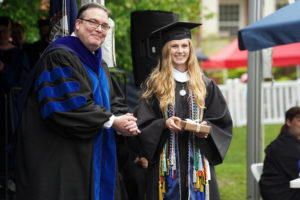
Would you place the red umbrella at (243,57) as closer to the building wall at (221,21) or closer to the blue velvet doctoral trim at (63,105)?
the building wall at (221,21)

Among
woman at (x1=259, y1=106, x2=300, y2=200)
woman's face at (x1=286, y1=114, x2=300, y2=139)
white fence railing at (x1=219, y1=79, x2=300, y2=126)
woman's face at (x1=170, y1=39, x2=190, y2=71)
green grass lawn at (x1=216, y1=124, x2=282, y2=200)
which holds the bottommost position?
green grass lawn at (x1=216, y1=124, x2=282, y2=200)

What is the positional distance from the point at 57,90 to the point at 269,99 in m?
15.2

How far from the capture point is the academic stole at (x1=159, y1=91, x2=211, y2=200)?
4.41m

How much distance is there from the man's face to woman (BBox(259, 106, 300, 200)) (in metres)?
2.63

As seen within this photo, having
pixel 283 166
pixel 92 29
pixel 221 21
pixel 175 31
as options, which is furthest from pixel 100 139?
pixel 221 21

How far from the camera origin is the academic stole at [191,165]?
441 centimetres

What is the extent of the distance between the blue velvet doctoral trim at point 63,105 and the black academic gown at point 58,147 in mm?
31

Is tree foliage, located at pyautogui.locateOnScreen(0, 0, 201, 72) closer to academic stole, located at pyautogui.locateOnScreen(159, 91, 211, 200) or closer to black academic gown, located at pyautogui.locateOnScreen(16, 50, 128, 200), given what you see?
academic stole, located at pyautogui.locateOnScreen(159, 91, 211, 200)

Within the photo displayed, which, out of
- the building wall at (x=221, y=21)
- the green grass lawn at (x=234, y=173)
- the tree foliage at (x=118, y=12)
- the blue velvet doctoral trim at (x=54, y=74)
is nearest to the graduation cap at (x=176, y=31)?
the blue velvet doctoral trim at (x=54, y=74)

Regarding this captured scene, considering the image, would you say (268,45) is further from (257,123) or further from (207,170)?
(257,123)

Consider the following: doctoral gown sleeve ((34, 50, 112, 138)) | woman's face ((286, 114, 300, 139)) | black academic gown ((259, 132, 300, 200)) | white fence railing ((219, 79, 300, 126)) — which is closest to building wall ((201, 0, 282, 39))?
white fence railing ((219, 79, 300, 126))

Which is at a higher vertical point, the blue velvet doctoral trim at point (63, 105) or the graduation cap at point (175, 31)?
the graduation cap at point (175, 31)

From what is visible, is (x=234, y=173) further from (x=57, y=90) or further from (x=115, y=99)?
(x=57, y=90)

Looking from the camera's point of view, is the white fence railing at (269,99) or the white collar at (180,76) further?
the white fence railing at (269,99)
